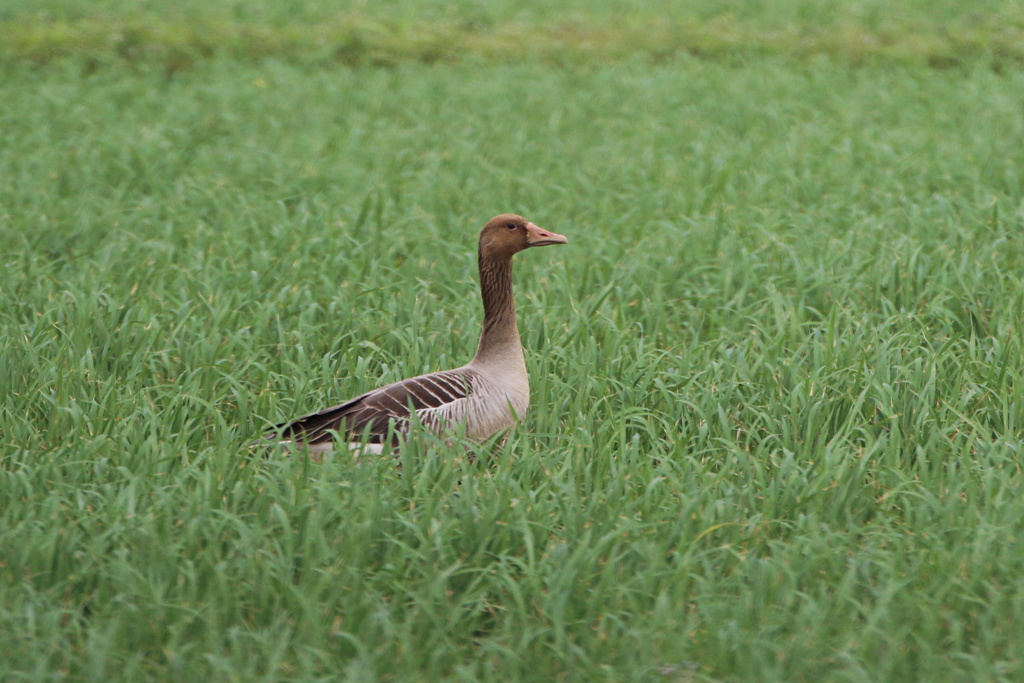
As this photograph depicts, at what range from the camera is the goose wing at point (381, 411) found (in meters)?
4.24

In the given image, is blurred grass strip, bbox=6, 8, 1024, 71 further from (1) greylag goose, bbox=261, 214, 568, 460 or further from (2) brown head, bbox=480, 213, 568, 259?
(1) greylag goose, bbox=261, 214, 568, 460

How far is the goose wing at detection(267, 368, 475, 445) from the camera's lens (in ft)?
13.9

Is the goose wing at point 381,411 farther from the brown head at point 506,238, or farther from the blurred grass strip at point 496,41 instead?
the blurred grass strip at point 496,41

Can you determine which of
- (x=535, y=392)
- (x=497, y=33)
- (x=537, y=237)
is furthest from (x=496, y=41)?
(x=535, y=392)

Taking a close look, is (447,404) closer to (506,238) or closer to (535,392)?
(535,392)

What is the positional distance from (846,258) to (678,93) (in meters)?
5.38

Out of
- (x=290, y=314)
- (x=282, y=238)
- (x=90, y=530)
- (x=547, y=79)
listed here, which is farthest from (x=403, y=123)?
(x=90, y=530)

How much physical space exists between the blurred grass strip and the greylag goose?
9.54 metres

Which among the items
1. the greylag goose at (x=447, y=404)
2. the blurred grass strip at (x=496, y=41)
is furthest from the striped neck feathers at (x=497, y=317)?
the blurred grass strip at (x=496, y=41)

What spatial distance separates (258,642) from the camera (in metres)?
3.16

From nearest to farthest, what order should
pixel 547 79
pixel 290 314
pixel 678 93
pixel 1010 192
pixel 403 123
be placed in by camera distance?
pixel 290 314 < pixel 1010 192 < pixel 403 123 < pixel 678 93 < pixel 547 79

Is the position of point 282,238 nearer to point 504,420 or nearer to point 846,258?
point 504,420

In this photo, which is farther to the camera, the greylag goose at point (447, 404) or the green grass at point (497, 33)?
the green grass at point (497, 33)

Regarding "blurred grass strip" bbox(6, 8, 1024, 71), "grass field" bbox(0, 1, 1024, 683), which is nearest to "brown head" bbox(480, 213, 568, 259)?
"grass field" bbox(0, 1, 1024, 683)
